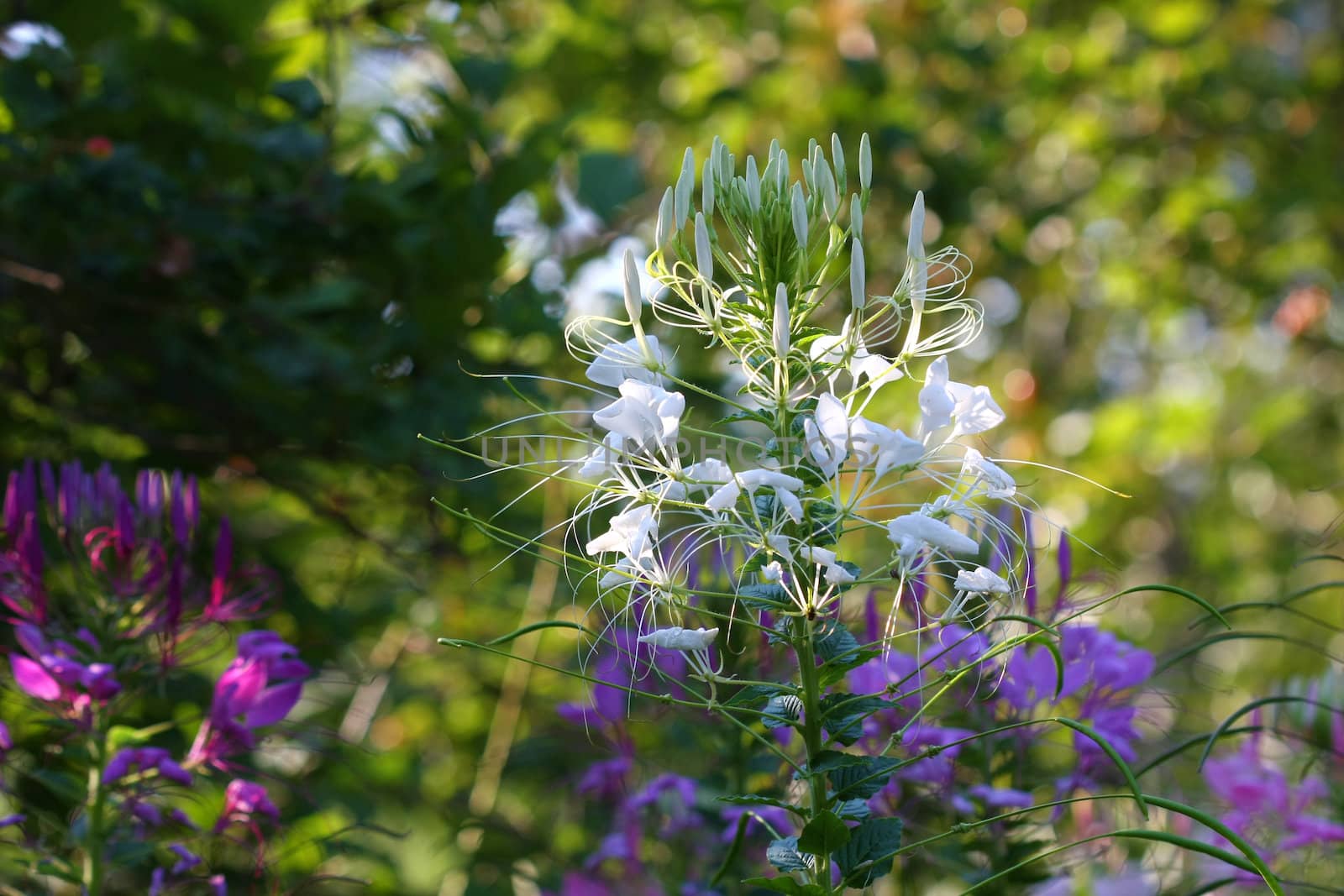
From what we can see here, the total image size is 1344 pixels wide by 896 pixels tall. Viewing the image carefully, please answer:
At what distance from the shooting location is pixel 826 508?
706 mm

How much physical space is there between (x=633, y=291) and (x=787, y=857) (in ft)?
1.20

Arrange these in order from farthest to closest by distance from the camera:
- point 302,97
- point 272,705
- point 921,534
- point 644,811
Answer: point 302,97, point 644,811, point 272,705, point 921,534

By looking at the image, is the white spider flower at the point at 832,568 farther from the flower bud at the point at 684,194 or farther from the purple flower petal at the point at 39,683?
the purple flower petal at the point at 39,683

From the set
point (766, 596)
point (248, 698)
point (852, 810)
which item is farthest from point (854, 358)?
point (248, 698)

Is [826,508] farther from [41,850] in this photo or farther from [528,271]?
[528,271]

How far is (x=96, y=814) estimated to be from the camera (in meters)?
0.86

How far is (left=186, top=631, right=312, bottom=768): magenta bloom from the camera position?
0.95m

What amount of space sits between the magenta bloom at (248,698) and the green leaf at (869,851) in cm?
52

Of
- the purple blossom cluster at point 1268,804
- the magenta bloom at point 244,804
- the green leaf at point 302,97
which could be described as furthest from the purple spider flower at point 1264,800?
the green leaf at point 302,97

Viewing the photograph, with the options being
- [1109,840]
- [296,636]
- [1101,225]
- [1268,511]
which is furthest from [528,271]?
[1268,511]

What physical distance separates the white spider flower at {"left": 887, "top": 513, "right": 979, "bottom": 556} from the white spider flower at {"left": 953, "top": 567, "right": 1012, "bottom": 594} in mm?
28

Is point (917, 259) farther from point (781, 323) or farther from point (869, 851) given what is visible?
point (869, 851)

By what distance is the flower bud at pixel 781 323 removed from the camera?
645 mm

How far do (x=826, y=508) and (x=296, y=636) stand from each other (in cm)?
111
